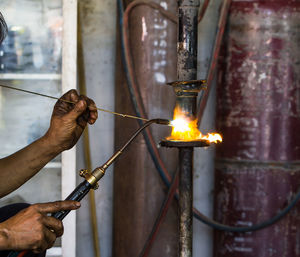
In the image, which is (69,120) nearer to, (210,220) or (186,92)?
(186,92)

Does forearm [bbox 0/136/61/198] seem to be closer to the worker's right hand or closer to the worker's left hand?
the worker's left hand

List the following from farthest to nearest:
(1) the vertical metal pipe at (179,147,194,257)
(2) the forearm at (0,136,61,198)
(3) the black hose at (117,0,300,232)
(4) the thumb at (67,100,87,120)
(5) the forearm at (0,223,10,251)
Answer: (3) the black hose at (117,0,300,232) → (2) the forearm at (0,136,61,198) → (4) the thumb at (67,100,87,120) → (1) the vertical metal pipe at (179,147,194,257) → (5) the forearm at (0,223,10,251)

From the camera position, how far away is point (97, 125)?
79.1 inches

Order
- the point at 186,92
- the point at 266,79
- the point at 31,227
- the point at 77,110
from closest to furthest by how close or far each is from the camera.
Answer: the point at 31,227 < the point at 186,92 < the point at 77,110 < the point at 266,79

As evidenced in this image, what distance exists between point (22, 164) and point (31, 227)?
1.52 feet

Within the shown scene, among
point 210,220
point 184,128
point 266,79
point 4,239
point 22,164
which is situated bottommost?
point 210,220

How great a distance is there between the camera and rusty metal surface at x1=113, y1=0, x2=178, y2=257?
166 centimetres

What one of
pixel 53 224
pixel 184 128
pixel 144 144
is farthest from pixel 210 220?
pixel 53 224

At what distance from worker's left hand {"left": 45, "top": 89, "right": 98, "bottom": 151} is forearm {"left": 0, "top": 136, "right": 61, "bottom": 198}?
54 millimetres

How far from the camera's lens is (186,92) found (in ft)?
3.29

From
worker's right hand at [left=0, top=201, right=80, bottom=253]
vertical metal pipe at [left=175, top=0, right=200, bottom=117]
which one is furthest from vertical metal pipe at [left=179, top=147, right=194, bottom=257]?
worker's right hand at [left=0, top=201, right=80, bottom=253]

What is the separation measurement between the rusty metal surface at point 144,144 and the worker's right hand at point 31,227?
792 mm

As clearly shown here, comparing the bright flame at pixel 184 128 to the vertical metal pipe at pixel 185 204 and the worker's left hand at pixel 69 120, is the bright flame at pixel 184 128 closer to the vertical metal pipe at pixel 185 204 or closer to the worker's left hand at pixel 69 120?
the vertical metal pipe at pixel 185 204

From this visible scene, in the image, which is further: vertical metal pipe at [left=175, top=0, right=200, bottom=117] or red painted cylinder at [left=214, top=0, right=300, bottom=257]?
red painted cylinder at [left=214, top=0, right=300, bottom=257]
